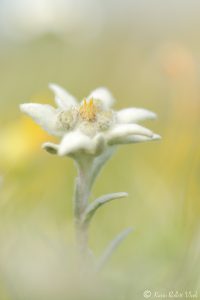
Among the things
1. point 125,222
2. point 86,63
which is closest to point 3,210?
point 125,222

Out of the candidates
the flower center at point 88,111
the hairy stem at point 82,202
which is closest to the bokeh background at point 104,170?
the hairy stem at point 82,202

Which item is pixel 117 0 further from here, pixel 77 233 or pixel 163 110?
pixel 77 233

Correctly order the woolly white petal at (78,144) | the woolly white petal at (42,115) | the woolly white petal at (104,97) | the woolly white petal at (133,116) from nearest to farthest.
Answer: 1. the woolly white petal at (78,144)
2. the woolly white petal at (42,115)
3. the woolly white petal at (133,116)
4. the woolly white petal at (104,97)

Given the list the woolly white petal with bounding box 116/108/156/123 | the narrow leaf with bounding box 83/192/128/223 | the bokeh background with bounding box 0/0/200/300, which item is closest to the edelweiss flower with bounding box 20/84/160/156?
the woolly white petal with bounding box 116/108/156/123

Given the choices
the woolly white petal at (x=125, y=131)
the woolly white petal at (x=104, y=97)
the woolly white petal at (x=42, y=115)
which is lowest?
the woolly white petal at (x=125, y=131)

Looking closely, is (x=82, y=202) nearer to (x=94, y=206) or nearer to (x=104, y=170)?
(x=94, y=206)

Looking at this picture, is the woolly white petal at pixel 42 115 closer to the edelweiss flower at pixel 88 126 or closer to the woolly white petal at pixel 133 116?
the edelweiss flower at pixel 88 126
